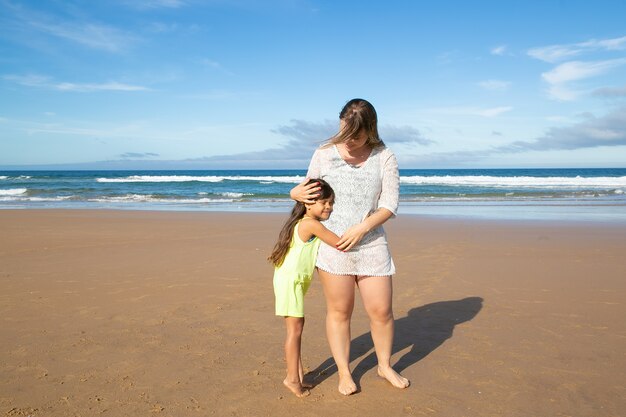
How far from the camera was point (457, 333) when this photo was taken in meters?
4.54

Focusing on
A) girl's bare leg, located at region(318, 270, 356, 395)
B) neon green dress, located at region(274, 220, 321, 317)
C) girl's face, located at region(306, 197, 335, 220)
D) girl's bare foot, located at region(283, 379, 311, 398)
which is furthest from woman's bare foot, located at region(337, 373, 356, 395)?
girl's face, located at region(306, 197, 335, 220)

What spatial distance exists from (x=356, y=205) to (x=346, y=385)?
1223 mm

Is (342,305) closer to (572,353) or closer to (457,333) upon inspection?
(457,333)

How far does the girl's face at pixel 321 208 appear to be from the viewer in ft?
10.2

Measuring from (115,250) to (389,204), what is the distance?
690 centimetres

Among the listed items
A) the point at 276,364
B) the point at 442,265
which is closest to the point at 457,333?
the point at 276,364

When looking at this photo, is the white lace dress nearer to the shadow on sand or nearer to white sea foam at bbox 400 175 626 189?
the shadow on sand

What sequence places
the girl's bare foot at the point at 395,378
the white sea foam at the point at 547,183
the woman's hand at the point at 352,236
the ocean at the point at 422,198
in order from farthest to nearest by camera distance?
the white sea foam at the point at 547,183, the ocean at the point at 422,198, the girl's bare foot at the point at 395,378, the woman's hand at the point at 352,236

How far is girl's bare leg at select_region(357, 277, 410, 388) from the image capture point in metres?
3.23

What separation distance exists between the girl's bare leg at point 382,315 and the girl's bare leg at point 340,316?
11 cm

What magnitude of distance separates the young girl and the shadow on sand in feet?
1.14

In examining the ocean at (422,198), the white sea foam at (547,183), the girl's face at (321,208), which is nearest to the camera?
the girl's face at (321,208)

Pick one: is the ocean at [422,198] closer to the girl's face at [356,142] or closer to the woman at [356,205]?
the woman at [356,205]

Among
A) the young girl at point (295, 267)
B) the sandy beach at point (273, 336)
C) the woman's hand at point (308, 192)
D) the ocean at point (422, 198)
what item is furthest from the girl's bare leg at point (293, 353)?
the ocean at point (422, 198)
